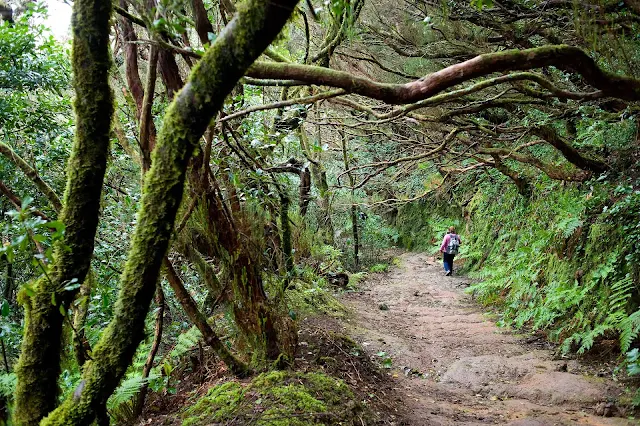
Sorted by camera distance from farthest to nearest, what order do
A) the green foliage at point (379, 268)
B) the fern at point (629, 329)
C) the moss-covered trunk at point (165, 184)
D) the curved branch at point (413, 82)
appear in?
the green foliage at point (379, 268) → the fern at point (629, 329) → the curved branch at point (413, 82) → the moss-covered trunk at point (165, 184)

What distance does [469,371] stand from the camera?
629 centimetres

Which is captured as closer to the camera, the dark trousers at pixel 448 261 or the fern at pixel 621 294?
the fern at pixel 621 294

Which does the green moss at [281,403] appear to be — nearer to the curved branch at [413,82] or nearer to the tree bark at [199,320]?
the tree bark at [199,320]

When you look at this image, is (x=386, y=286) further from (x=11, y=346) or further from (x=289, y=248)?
(x=11, y=346)

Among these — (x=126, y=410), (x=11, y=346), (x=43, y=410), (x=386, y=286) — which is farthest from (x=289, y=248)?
(x=386, y=286)

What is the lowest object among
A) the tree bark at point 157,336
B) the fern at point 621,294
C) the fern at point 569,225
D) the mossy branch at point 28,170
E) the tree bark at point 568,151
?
the tree bark at point 157,336

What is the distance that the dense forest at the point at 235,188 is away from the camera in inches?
74.7

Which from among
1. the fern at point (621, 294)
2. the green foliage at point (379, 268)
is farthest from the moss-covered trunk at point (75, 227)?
the green foliage at point (379, 268)

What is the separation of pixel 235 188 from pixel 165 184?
2646 millimetres

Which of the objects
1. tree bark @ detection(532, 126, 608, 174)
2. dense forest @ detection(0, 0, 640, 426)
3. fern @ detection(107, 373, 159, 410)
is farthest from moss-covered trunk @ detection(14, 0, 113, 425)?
tree bark @ detection(532, 126, 608, 174)

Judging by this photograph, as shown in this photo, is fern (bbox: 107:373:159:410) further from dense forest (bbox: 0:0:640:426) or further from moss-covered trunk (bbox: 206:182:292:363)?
moss-covered trunk (bbox: 206:182:292:363)

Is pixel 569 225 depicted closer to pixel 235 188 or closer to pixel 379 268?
pixel 235 188

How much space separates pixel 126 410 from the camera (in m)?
4.26

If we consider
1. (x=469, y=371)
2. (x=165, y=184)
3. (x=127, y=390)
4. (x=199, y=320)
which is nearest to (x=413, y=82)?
(x=165, y=184)
